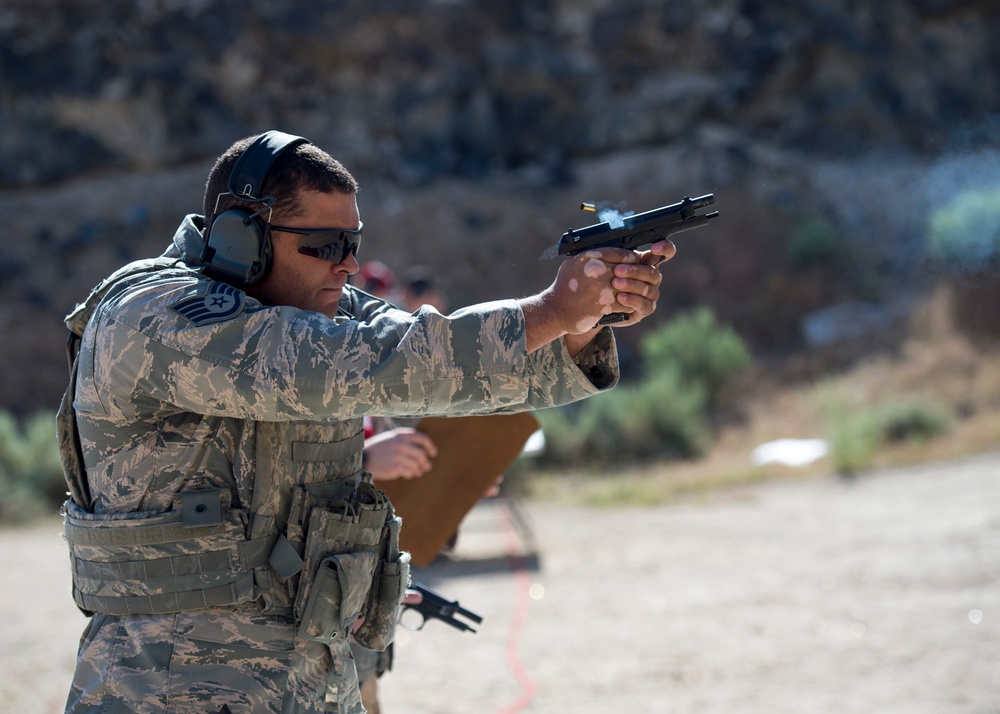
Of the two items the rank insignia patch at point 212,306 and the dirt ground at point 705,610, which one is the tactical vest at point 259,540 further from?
the dirt ground at point 705,610

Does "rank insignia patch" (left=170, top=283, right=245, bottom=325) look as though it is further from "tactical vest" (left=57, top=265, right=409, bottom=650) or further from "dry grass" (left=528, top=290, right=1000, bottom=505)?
"dry grass" (left=528, top=290, right=1000, bottom=505)

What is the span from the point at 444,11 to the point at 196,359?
20497mm

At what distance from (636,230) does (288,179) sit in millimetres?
709

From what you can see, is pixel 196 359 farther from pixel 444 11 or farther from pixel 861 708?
pixel 444 11

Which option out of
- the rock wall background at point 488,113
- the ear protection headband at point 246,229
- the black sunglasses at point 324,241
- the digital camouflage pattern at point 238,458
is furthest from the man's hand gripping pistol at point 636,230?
the rock wall background at point 488,113

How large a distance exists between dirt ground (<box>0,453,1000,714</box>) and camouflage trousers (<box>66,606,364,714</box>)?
2949mm

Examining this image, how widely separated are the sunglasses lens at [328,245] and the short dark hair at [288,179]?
0.06m

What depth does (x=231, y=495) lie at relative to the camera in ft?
6.34

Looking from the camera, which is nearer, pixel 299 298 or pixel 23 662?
pixel 299 298

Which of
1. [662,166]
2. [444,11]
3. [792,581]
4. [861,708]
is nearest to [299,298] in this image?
[861,708]

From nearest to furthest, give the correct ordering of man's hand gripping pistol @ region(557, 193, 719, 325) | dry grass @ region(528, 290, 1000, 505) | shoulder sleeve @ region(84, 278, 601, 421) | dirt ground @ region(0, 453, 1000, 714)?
shoulder sleeve @ region(84, 278, 601, 421)
man's hand gripping pistol @ region(557, 193, 719, 325)
dirt ground @ region(0, 453, 1000, 714)
dry grass @ region(528, 290, 1000, 505)

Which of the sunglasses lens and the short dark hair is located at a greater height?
the short dark hair

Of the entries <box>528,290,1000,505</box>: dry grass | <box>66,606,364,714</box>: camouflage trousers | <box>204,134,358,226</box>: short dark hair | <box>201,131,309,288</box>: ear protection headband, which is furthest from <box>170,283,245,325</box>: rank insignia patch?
<box>528,290,1000,505</box>: dry grass

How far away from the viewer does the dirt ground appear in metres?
4.72
